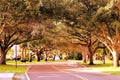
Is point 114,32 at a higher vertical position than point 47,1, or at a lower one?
lower

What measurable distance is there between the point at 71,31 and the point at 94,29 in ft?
38.3

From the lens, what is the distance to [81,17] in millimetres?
47719

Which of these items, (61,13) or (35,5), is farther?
(61,13)

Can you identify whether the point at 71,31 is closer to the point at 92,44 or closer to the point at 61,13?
the point at 92,44

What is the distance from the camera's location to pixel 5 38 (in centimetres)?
6175

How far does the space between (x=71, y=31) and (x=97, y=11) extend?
59.8 ft

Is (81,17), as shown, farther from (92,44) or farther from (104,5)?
(92,44)

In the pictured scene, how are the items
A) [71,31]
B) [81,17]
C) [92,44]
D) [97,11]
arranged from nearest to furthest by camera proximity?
[97,11]
[81,17]
[71,31]
[92,44]

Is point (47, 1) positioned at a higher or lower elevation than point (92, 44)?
higher

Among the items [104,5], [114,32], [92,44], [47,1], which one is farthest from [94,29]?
[92,44]

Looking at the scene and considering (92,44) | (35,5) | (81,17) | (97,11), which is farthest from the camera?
(92,44)

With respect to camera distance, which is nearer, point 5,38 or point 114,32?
point 114,32

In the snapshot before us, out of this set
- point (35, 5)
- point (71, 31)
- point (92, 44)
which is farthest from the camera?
point (92, 44)

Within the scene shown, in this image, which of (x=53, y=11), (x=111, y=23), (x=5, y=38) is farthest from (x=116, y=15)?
(x=5, y=38)
